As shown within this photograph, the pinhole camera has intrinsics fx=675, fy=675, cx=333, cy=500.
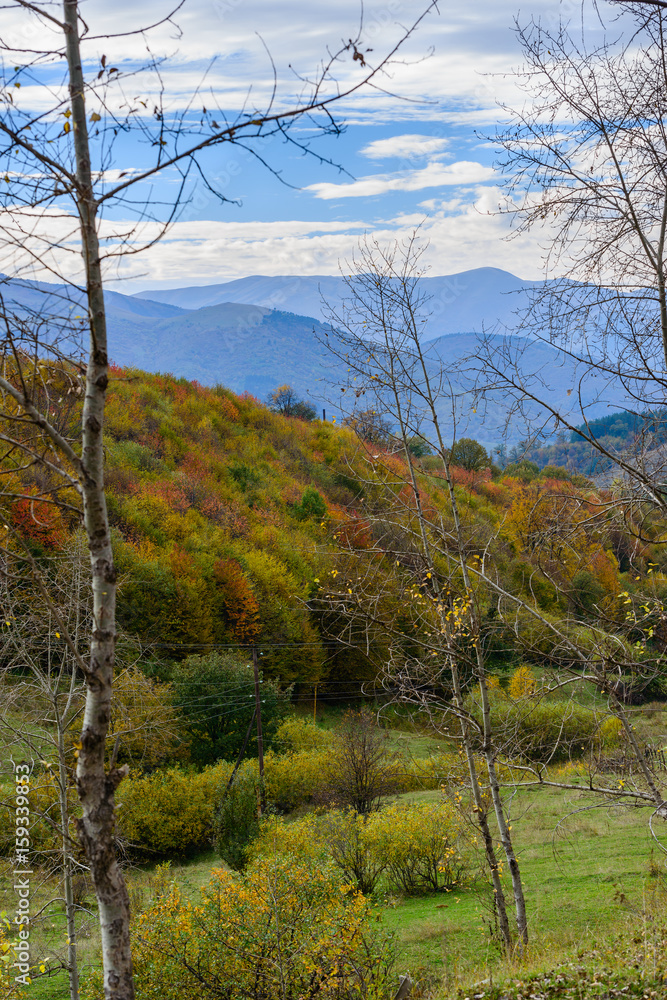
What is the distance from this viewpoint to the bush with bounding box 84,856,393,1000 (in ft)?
22.7

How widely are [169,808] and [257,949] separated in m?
12.4

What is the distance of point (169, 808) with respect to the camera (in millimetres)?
18469

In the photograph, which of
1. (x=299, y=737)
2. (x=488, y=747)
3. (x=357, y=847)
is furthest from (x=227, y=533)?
(x=488, y=747)

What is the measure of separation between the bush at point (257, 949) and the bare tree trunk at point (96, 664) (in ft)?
14.7

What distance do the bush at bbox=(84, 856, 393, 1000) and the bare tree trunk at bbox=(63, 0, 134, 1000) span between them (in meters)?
4.47

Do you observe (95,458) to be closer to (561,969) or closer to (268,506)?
(561,969)

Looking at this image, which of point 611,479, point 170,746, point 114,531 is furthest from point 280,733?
point 611,479

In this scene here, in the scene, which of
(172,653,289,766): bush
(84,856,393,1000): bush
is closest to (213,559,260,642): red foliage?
(172,653,289,766): bush

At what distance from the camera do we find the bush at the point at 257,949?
22.7 ft

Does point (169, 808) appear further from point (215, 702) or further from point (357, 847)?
point (357, 847)

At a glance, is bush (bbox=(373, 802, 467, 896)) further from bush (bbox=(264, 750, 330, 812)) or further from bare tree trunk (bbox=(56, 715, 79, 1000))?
bare tree trunk (bbox=(56, 715, 79, 1000))

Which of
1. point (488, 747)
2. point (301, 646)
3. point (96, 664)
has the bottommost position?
point (301, 646)

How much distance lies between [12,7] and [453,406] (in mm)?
5508

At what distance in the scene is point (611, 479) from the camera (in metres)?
5.63
